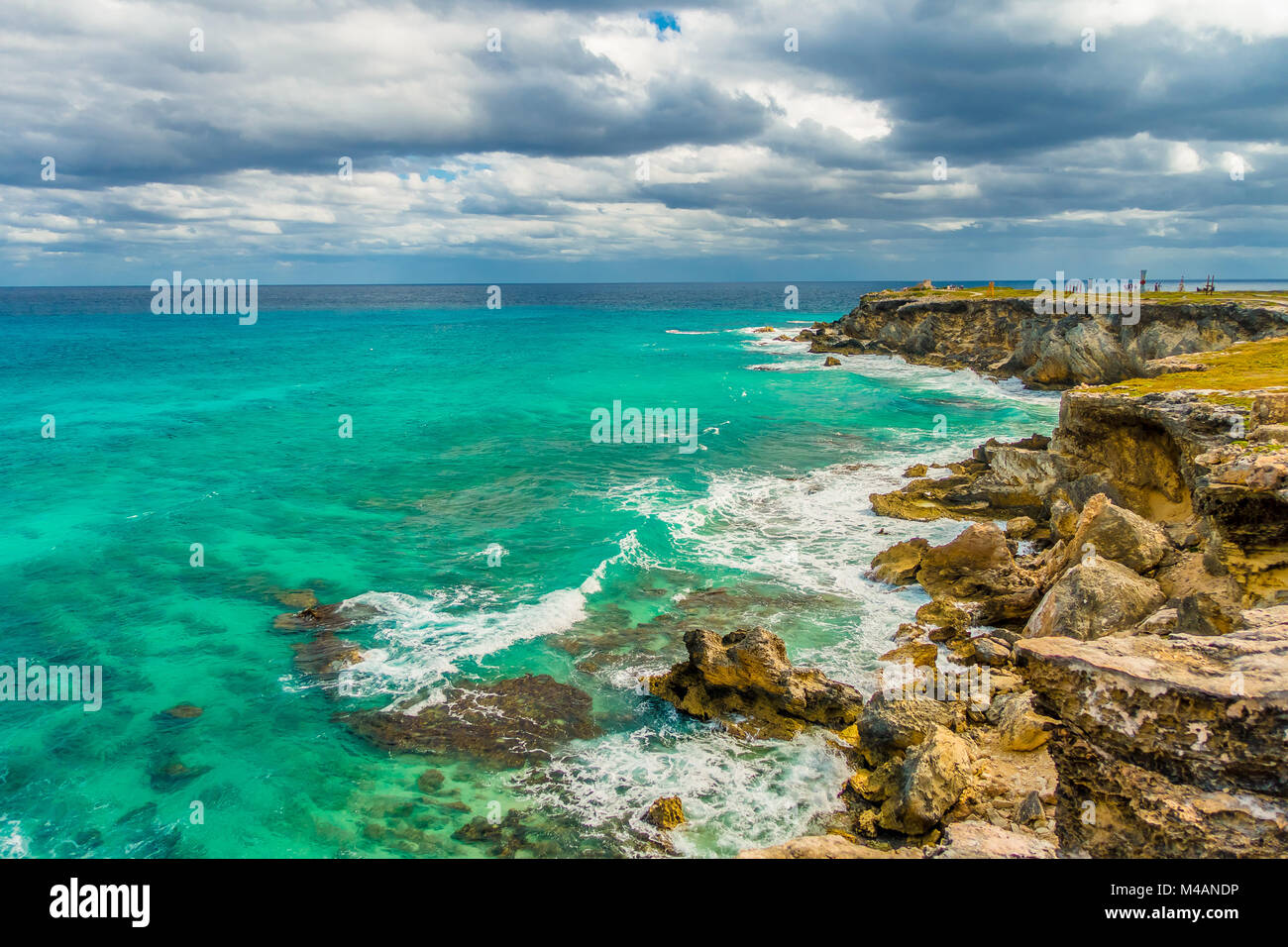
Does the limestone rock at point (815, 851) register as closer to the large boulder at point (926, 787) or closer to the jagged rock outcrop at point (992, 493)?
the large boulder at point (926, 787)

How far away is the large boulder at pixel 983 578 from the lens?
763 inches

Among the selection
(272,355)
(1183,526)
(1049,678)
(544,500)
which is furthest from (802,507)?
(272,355)

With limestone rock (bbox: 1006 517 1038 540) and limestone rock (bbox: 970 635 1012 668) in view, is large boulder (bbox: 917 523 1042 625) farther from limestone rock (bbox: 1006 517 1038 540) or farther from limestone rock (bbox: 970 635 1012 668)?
limestone rock (bbox: 1006 517 1038 540)

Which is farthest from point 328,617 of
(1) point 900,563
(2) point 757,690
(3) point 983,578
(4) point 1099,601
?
(4) point 1099,601

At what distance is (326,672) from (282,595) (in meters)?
5.53

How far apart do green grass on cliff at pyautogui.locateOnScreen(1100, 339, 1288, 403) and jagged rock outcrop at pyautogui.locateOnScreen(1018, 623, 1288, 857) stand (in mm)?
13601

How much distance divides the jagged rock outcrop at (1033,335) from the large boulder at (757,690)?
18.9 metres

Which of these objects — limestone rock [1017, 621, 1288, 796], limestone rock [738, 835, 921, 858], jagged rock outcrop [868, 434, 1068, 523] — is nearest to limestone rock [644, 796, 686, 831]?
limestone rock [738, 835, 921, 858]

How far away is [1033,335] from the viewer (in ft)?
206

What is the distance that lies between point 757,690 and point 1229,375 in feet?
57.5

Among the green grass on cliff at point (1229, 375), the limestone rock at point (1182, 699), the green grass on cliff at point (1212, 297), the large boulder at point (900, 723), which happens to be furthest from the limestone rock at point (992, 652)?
the green grass on cliff at point (1212, 297)

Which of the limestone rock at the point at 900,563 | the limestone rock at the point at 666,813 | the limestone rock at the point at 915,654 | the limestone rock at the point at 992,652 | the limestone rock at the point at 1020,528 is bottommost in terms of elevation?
the limestone rock at the point at 666,813

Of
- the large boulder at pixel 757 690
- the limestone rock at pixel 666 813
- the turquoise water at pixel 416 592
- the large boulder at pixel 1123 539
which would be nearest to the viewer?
the limestone rock at pixel 666 813

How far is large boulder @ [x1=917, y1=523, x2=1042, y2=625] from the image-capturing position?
19391mm
